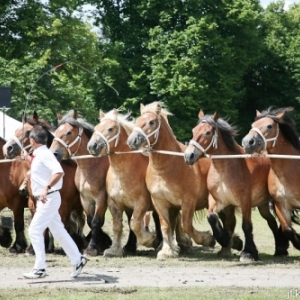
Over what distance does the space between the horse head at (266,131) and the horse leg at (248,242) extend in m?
1.10

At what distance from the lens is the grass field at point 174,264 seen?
1045cm

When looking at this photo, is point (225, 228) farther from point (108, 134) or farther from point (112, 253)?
point (108, 134)

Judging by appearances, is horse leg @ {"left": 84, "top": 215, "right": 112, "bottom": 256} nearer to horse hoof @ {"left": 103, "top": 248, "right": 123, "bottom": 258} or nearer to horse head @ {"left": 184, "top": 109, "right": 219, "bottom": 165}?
horse hoof @ {"left": 103, "top": 248, "right": 123, "bottom": 258}

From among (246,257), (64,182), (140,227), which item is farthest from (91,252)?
(246,257)

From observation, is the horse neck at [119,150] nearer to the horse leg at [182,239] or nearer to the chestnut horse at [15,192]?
the horse leg at [182,239]

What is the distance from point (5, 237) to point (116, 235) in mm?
2496

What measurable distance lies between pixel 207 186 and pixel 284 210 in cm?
145

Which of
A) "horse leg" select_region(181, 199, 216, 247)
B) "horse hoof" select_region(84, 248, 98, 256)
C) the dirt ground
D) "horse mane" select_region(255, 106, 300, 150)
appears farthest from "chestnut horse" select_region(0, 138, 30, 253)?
"horse mane" select_region(255, 106, 300, 150)

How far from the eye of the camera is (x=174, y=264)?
45.9 feet

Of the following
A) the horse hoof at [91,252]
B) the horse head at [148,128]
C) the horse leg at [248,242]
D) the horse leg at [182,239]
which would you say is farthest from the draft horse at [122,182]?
Answer: the horse leg at [248,242]

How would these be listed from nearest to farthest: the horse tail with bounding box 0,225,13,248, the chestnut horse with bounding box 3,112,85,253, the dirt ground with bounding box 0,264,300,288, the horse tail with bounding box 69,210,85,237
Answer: the dirt ground with bounding box 0,264,300,288 → the chestnut horse with bounding box 3,112,85,253 → the horse tail with bounding box 0,225,13,248 → the horse tail with bounding box 69,210,85,237

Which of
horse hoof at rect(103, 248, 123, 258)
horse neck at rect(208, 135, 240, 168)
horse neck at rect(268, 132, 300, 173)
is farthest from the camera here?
horse hoof at rect(103, 248, 123, 258)

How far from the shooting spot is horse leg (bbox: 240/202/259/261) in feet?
47.2

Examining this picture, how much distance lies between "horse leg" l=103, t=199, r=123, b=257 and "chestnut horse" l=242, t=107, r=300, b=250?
2.78 metres
